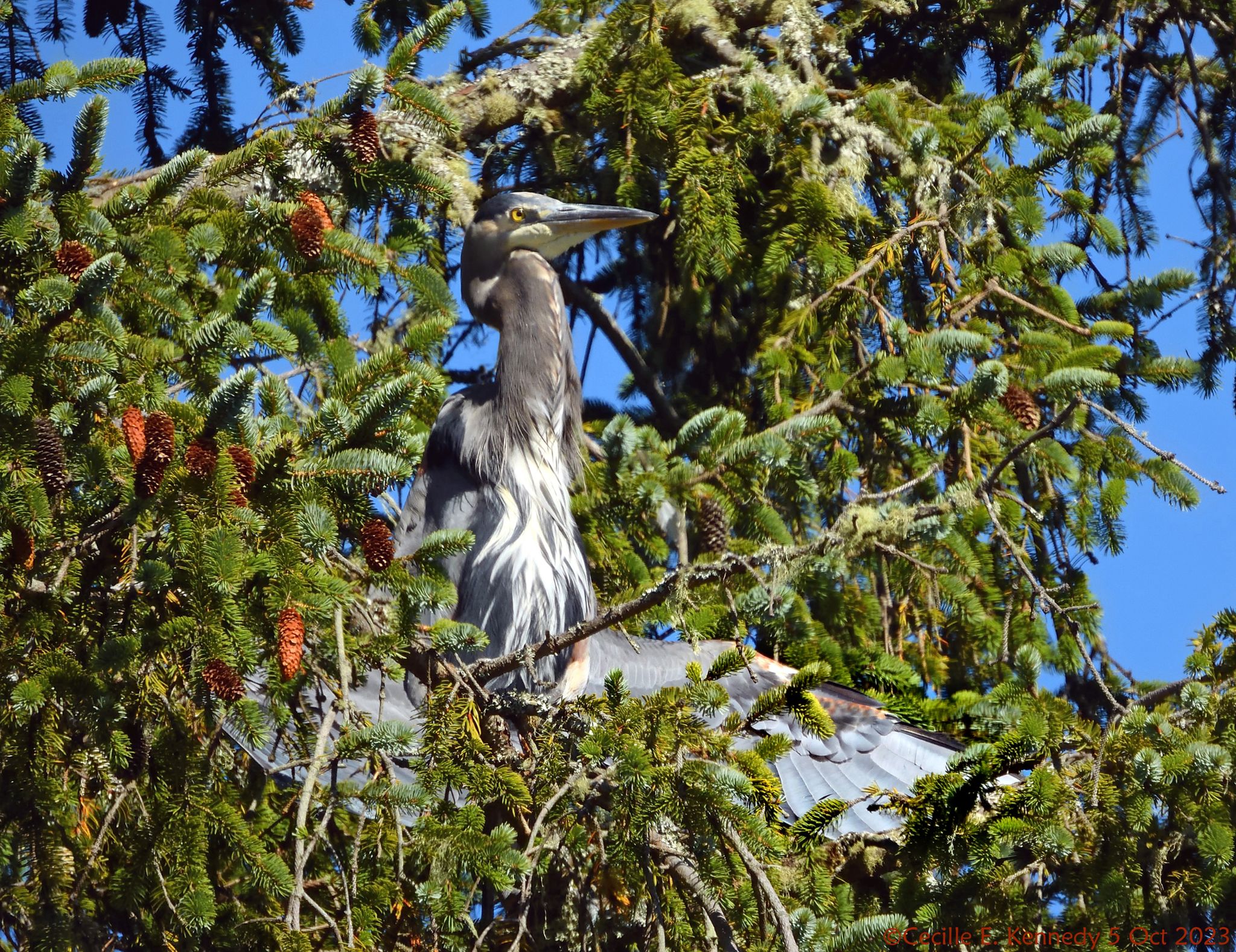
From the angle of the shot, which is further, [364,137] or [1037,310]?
[1037,310]

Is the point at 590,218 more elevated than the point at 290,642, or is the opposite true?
the point at 590,218

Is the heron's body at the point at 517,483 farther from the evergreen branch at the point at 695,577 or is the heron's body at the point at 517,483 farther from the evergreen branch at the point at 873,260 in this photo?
the evergreen branch at the point at 695,577

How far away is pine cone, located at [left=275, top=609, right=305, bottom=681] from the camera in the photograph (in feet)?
5.30

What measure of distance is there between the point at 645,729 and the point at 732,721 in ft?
0.48

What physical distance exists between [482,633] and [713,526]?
1.43 m

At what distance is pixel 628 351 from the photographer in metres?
4.04

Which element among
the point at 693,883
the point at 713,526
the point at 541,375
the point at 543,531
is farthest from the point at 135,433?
the point at 541,375

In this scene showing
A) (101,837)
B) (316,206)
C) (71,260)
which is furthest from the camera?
(316,206)

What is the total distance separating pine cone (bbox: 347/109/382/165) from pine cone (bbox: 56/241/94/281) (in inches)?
20.4

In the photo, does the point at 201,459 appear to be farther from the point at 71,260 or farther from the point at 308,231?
the point at 308,231

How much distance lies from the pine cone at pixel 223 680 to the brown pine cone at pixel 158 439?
25 centimetres

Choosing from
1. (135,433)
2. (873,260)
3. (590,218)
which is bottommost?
(135,433)

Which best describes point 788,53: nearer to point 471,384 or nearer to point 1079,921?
point 471,384

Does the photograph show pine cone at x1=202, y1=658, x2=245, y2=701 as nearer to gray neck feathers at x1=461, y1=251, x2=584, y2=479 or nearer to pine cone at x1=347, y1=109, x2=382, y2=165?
pine cone at x1=347, y1=109, x2=382, y2=165
